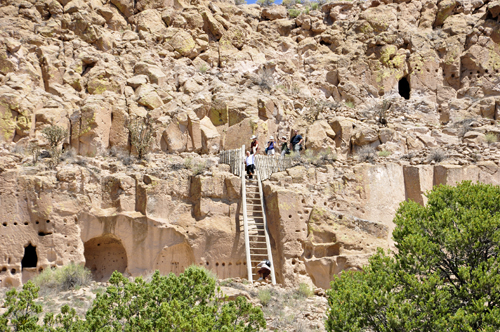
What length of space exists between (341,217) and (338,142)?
5.01m

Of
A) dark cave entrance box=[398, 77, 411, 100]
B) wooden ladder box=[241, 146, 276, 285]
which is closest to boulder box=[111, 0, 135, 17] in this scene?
wooden ladder box=[241, 146, 276, 285]

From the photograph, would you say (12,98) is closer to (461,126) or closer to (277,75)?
(277,75)

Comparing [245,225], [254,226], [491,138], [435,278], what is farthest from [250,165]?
[491,138]

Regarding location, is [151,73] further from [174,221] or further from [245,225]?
[245,225]

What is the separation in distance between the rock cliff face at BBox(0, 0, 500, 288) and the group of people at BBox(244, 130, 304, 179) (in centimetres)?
52

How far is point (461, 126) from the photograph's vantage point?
20.2 m

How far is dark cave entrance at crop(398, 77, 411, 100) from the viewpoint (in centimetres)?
2333

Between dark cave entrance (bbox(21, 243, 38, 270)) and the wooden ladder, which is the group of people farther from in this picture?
dark cave entrance (bbox(21, 243, 38, 270))

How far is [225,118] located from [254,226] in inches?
207

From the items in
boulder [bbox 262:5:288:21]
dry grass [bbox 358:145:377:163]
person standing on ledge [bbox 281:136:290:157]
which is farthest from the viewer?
boulder [bbox 262:5:288:21]

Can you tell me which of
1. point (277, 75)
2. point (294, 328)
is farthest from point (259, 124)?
point (294, 328)

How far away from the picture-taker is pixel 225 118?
19172 mm

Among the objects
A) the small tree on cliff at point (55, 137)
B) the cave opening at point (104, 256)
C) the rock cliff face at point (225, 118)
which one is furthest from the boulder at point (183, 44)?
the cave opening at point (104, 256)

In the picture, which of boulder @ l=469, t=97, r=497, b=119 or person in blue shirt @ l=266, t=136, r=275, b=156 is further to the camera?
boulder @ l=469, t=97, r=497, b=119
